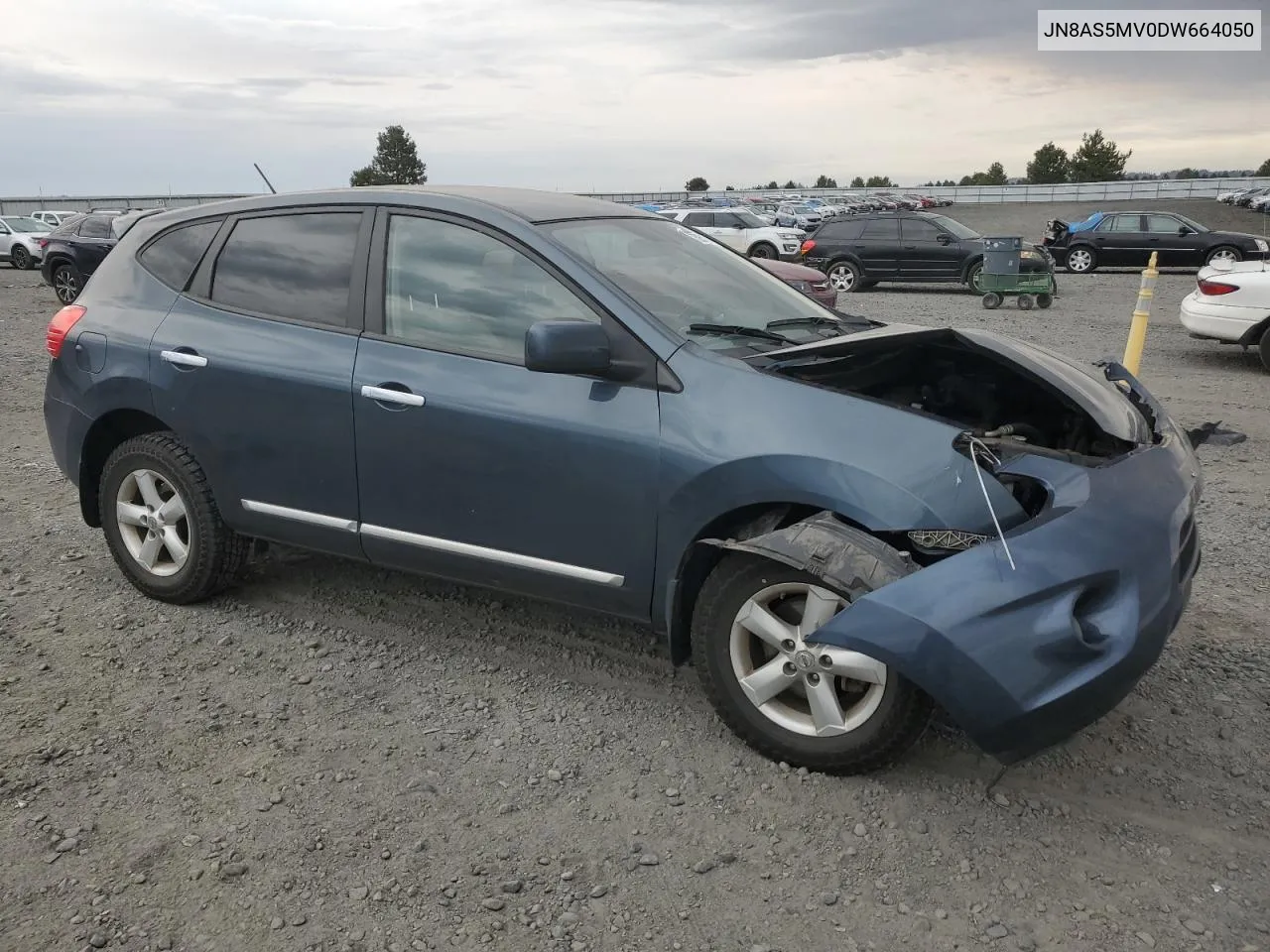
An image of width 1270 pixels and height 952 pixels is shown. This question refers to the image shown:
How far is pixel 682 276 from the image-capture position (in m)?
3.81

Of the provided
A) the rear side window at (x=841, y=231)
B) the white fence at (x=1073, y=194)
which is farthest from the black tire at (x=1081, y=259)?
the white fence at (x=1073, y=194)

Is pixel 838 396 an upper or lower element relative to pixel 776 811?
upper

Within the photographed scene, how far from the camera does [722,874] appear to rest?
8.87 ft

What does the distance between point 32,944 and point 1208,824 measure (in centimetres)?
307

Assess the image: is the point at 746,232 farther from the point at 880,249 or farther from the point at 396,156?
the point at 396,156

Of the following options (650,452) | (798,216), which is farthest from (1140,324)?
(798,216)

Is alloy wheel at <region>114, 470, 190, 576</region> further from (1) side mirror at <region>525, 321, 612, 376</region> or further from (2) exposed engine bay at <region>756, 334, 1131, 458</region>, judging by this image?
(2) exposed engine bay at <region>756, 334, 1131, 458</region>

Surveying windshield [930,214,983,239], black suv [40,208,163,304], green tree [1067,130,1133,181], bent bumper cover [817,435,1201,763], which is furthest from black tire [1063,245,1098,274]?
green tree [1067,130,1133,181]

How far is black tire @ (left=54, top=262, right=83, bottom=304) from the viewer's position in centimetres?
1745

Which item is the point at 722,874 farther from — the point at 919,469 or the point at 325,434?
the point at 325,434

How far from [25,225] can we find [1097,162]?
77.1 meters

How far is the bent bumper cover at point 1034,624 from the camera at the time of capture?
2.60m

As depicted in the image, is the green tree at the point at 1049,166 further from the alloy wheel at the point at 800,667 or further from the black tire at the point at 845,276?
the alloy wheel at the point at 800,667

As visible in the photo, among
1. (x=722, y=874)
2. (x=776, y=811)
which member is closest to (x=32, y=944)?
(x=722, y=874)
